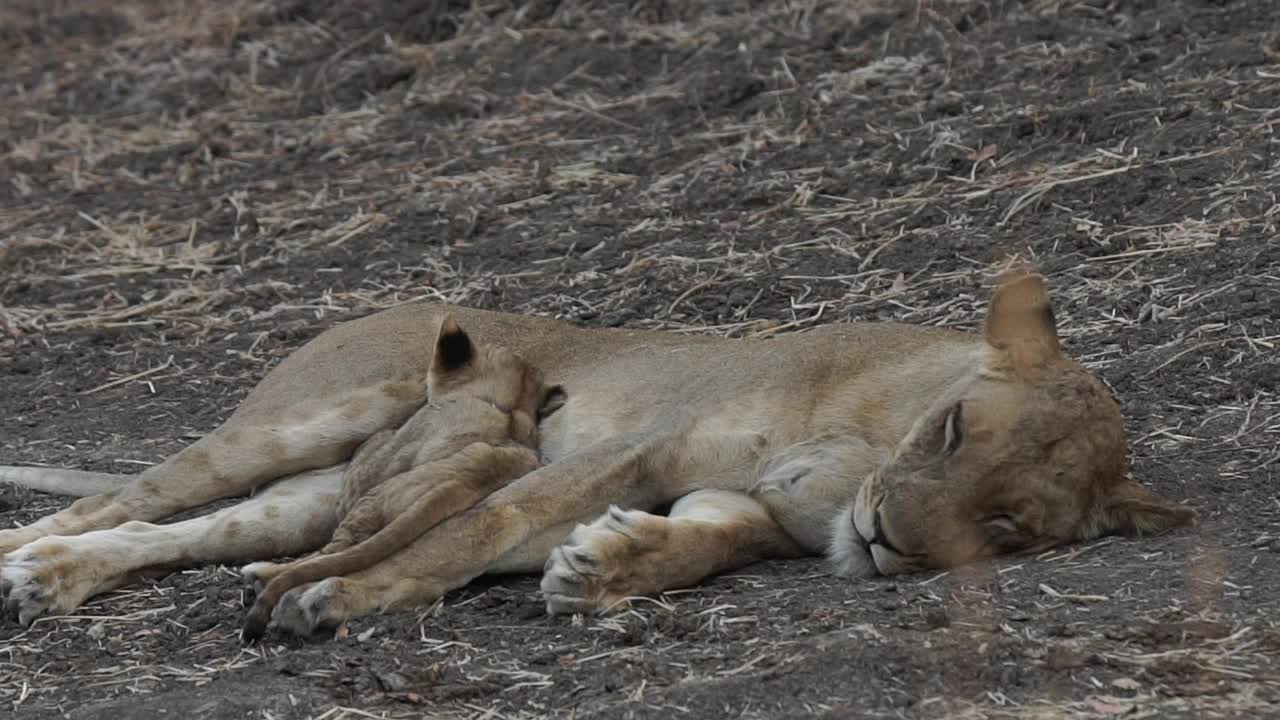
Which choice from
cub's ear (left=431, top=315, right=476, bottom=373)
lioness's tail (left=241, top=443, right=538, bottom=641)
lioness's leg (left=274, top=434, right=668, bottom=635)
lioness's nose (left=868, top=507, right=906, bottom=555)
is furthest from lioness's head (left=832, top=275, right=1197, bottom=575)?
cub's ear (left=431, top=315, right=476, bottom=373)

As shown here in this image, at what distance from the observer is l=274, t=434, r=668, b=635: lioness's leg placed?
4461 mm

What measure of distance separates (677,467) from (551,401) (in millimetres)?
719

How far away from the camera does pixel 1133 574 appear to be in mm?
4363

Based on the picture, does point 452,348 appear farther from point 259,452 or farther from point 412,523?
point 412,523

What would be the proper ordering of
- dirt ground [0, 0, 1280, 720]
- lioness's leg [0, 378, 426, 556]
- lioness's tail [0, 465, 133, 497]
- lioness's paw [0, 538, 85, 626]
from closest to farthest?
dirt ground [0, 0, 1280, 720] → lioness's paw [0, 538, 85, 626] → lioness's leg [0, 378, 426, 556] → lioness's tail [0, 465, 133, 497]

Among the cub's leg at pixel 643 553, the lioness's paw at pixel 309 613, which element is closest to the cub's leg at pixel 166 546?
the lioness's paw at pixel 309 613

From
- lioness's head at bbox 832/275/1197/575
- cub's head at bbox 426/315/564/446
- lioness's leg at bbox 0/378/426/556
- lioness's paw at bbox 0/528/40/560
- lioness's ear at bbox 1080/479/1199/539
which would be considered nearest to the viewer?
lioness's head at bbox 832/275/1197/575

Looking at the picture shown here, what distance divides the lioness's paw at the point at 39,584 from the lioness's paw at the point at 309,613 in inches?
30.4

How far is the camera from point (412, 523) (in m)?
4.72

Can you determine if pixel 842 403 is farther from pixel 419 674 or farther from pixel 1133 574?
pixel 419 674

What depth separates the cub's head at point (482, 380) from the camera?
5.41 metres

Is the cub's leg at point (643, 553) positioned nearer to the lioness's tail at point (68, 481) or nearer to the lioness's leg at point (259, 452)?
the lioness's leg at point (259, 452)

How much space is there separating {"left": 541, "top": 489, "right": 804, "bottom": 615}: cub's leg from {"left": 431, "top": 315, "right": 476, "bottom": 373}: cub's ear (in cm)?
88

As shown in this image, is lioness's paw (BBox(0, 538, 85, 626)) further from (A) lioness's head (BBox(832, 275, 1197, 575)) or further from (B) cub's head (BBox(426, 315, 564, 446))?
(A) lioness's head (BBox(832, 275, 1197, 575))
